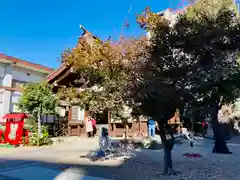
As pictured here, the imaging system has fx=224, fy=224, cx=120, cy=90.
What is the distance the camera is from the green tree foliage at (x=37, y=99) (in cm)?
1362

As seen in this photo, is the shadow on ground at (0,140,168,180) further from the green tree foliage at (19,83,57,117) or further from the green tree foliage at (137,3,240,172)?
the green tree foliage at (19,83,57,117)

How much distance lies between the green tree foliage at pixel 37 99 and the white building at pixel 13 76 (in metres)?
1.94

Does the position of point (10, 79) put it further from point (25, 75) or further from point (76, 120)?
point (76, 120)

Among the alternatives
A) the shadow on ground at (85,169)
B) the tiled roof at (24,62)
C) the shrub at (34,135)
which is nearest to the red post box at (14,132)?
the shrub at (34,135)

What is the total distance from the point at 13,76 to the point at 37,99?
8073 millimetres

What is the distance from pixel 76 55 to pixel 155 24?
2754 mm

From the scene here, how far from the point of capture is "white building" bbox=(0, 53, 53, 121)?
16650 millimetres

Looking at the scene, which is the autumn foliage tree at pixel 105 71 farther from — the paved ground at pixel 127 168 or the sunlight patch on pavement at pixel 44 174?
the sunlight patch on pavement at pixel 44 174

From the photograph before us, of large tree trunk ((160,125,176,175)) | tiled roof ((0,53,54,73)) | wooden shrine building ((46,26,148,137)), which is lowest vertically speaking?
large tree trunk ((160,125,176,175))

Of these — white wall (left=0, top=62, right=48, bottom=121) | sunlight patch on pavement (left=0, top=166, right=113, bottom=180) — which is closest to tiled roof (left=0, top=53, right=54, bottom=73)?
white wall (left=0, top=62, right=48, bottom=121)

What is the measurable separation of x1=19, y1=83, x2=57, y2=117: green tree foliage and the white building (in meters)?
1.94

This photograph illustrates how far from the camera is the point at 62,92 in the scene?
8.03 metres

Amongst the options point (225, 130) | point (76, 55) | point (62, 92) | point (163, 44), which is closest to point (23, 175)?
point (62, 92)

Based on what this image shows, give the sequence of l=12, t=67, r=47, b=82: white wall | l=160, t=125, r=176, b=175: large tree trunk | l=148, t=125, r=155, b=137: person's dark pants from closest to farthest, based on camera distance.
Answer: l=160, t=125, r=176, b=175: large tree trunk < l=148, t=125, r=155, b=137: person's dark pants < l=12, t=67, r=47, b=82: white wall
